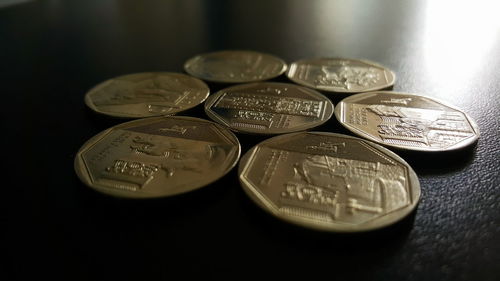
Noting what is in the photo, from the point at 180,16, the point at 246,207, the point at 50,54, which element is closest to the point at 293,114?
the point at 246,207

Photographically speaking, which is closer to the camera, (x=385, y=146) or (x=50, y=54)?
(x=385, y=146)

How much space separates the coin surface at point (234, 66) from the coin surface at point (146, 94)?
→ 0.08m

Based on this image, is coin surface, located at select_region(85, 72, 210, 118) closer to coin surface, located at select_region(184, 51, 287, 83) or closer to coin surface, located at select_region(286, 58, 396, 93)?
coin surface, located at select_region(184, 51, 287, 83)

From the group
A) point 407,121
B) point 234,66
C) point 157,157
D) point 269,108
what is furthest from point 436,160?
point 234,66

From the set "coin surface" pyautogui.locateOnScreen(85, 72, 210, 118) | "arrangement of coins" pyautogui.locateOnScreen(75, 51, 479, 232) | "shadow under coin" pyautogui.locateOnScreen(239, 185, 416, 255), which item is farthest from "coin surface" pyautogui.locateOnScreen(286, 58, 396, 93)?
"shadow under coin" pyautogui.locateOnScreen(239, 185, 416, 255)

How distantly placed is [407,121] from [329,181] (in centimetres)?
33

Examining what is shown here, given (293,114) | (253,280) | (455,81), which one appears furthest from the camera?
(455,81)

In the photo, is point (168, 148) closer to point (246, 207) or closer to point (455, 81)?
point (246, 207)

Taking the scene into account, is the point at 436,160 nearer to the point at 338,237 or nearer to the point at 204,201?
the point at 338,237

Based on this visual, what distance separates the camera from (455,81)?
1.18 metres

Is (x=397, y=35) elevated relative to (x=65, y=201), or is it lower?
elevated

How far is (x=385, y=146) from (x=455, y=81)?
0.55 m

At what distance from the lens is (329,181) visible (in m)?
0.69

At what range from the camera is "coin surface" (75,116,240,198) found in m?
0.68
